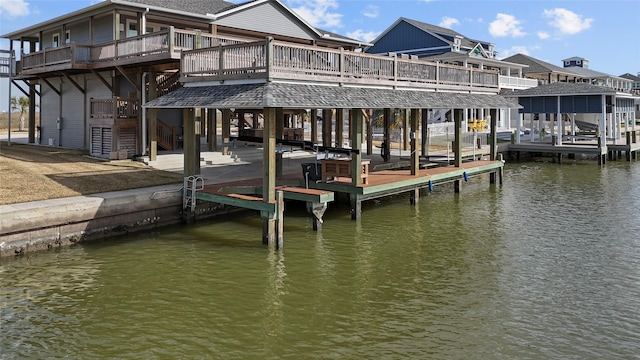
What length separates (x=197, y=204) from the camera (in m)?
17.7

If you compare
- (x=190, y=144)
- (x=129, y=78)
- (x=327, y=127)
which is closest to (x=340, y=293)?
(x=190, y=144)

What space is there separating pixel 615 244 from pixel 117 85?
21611 millimetres

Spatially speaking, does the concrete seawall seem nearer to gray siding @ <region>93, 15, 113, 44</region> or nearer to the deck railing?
the deck railing

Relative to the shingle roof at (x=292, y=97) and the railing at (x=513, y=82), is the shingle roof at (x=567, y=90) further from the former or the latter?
the shingle roof at (x=292, y=97)

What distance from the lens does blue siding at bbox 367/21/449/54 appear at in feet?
193

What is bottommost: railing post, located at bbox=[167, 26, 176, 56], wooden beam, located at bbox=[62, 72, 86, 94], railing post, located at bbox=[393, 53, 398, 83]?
railing post, located at bbox=[393, 53, 398, 83]

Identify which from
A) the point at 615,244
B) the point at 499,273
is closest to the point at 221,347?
the point at 499,273

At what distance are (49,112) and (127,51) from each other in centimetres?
1196

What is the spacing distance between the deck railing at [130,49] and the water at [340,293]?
7595mm

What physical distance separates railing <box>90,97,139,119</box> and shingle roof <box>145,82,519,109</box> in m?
6.54

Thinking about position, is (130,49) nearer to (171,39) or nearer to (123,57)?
(123,57)

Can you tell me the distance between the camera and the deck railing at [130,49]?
20797 millimetres

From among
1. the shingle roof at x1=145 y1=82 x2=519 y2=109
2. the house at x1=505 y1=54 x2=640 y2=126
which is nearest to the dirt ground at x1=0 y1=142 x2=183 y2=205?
the shingle roof at x1=145 y1=82 x2=519 y2=109

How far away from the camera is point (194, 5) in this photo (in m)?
27.7
